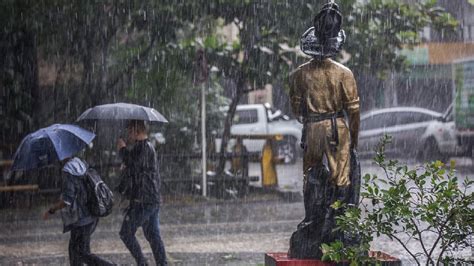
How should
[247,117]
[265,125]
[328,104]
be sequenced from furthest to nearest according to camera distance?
[247,117] → [265,125] → [328,104]

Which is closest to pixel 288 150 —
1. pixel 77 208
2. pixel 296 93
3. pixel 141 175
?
pixel 141 175

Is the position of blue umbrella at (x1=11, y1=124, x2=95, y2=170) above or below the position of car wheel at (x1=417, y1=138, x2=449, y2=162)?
above

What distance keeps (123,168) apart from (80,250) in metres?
1.16

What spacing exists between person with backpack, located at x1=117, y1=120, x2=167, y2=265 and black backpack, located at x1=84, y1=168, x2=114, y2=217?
28.0 inches

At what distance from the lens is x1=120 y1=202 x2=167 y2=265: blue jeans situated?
8984 millimetres

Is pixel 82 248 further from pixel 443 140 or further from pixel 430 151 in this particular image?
pixel 430 151

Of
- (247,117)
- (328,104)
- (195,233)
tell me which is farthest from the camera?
(247,117)

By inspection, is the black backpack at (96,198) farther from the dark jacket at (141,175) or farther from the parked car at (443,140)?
the parked car at (443,140)

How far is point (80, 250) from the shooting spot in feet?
27.5

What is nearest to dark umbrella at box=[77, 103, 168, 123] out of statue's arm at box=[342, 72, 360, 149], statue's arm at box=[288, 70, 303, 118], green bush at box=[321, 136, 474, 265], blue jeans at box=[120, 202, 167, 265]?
blue jeans at box=[120, 202, 167, 265]

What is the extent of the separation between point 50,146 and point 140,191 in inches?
43.0

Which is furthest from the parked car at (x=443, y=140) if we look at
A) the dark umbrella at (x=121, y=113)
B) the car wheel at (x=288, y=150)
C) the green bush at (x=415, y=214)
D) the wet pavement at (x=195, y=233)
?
the green bush at (x=415, y=214)

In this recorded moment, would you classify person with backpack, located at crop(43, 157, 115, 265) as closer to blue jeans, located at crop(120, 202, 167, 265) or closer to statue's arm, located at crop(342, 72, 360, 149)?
blue jeans, located at crop(120, 202, 167, 265)

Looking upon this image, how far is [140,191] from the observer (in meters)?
9.02
